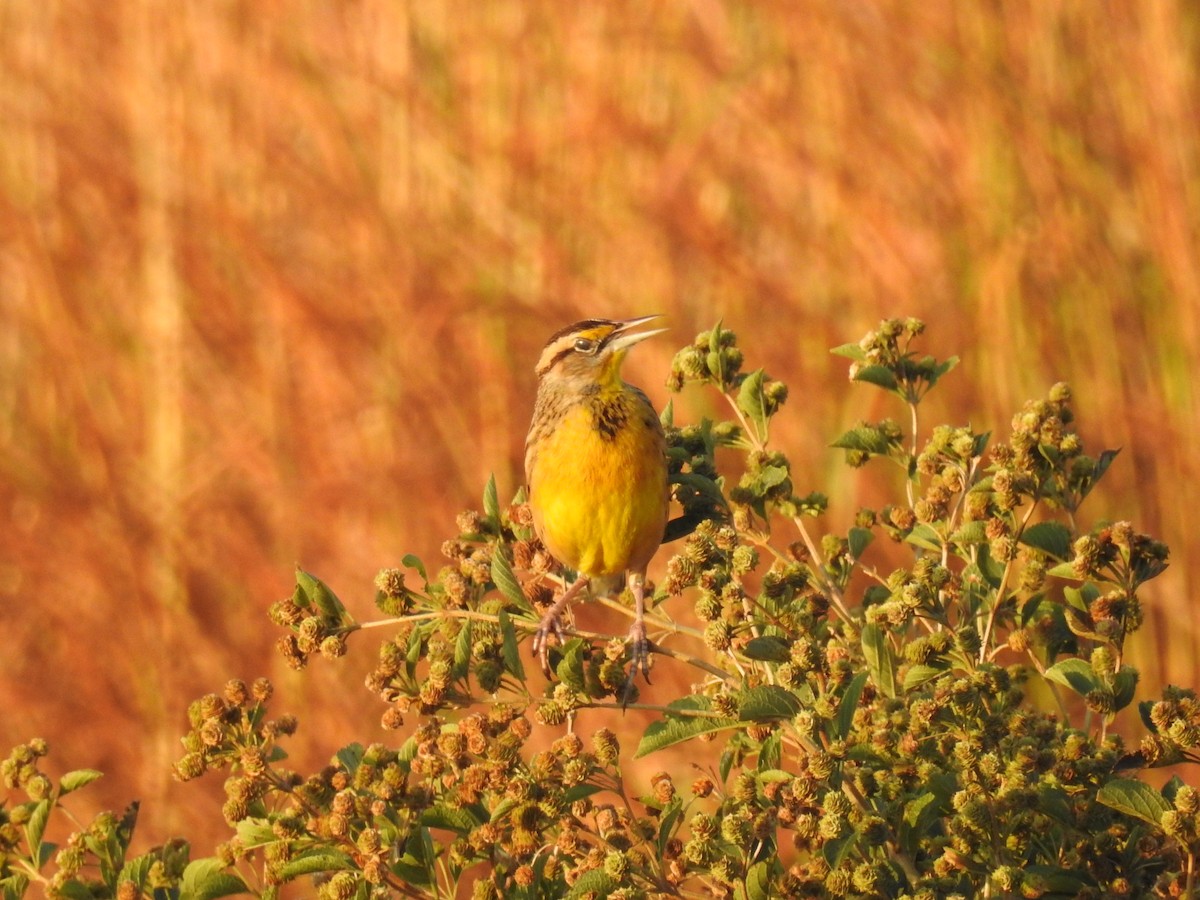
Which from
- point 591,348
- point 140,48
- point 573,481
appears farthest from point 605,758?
point 140,48

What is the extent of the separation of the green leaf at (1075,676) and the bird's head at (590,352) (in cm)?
110

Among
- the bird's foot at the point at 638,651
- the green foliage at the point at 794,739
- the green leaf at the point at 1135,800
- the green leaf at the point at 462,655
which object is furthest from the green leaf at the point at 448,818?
the green leaf at the point at 1135,800

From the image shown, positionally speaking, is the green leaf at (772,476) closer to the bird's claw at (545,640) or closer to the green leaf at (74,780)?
the bird's claw at (545,640)

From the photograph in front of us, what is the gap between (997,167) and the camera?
3.98 meters

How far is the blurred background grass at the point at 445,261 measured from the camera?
3.88m

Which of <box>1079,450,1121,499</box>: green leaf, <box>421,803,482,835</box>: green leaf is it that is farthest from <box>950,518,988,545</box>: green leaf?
<box>421,803,482,835</box>: green leaf

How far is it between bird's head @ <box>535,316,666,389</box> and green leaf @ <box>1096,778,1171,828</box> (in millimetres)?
1280

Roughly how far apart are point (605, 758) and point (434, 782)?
0.65ft

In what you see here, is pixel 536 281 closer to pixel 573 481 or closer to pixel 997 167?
pixel 997 167

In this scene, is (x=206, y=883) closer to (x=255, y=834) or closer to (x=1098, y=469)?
(x=255, y=834)

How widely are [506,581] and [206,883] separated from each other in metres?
0.42

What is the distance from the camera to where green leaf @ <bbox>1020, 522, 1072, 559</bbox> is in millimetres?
1554

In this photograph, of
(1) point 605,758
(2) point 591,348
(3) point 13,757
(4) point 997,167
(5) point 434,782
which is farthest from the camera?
(4) point 997,167

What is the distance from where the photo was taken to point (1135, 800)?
1.29 m
